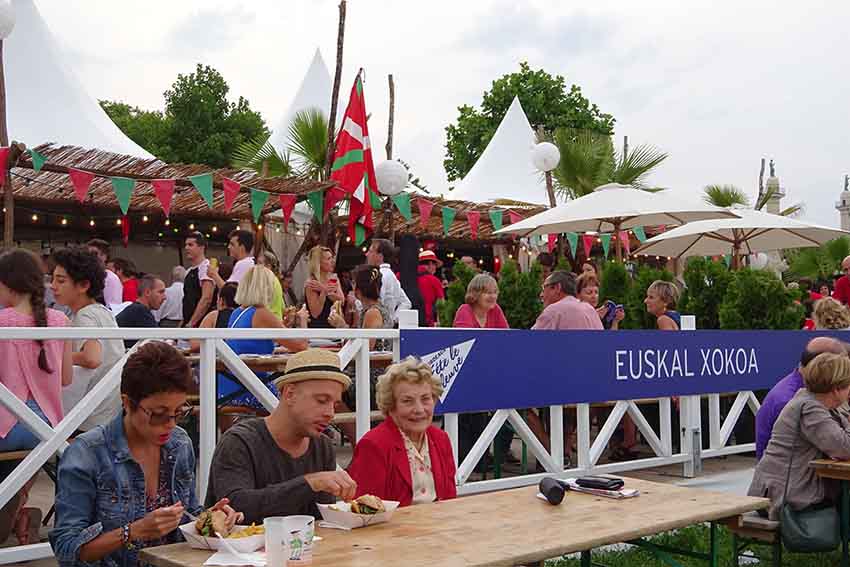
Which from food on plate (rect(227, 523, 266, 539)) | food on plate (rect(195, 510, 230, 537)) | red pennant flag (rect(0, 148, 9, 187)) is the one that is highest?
red pennant flag (rect(0, 148, 9, 187))

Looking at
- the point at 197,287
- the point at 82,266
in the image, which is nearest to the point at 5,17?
the point at 197,287

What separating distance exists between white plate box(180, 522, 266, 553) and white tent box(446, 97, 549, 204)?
55.1 feet

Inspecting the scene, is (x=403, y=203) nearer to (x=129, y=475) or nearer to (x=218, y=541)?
(x=129, y=475)

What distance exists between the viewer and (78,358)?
5.11 meters

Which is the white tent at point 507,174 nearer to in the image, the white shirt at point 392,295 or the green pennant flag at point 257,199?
the green pennant flag at point 257,199

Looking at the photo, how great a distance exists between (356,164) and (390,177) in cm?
46

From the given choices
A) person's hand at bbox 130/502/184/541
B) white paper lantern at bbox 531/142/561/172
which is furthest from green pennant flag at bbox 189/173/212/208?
person's hand at bbox 130/502/184/541

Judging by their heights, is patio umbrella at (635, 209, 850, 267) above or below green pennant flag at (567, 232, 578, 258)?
below

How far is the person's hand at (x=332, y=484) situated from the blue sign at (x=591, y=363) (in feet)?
8.37

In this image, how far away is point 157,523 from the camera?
2734 mm

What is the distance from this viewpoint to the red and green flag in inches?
489

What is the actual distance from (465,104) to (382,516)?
1556 inches

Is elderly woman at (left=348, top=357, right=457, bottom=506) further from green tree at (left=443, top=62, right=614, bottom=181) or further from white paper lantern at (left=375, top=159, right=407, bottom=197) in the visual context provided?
green tree at (left=443, top=62, right=614, bottom=181)

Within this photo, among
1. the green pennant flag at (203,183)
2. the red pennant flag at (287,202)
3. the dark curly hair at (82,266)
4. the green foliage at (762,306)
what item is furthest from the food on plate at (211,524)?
the red pennant flag at (287,202)
